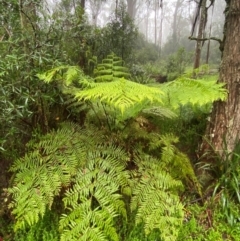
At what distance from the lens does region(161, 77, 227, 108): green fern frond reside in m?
1.95

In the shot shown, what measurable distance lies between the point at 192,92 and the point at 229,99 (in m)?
0.57

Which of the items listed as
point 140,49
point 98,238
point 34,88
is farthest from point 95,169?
point 140,49

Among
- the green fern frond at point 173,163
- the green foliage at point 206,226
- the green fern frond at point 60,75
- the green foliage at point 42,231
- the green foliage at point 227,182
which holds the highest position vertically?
the green fern frond at point 60,75

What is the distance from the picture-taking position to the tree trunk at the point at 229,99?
7.54 ft

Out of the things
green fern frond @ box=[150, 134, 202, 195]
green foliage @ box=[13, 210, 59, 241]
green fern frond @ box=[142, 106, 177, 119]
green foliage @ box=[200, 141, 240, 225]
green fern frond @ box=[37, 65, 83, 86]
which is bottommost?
green foliage @ box=[13, 210, 59, 241]

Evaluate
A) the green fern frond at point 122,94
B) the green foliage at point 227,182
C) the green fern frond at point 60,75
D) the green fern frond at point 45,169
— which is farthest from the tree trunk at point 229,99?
the green fern frond at point 60,75

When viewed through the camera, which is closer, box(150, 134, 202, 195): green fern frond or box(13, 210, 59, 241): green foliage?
box(13, 210, 59, 241): green foliage

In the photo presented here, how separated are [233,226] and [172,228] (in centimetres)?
78

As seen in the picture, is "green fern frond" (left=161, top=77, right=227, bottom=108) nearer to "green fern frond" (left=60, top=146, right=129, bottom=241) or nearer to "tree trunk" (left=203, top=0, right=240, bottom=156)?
"tree trunk" (left=203, top=0, right=240, bottom=156)

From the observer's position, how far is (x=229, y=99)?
7.82ft

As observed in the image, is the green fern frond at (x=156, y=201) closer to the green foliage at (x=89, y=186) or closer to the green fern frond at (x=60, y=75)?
the green foliage at (x=89, y=186)

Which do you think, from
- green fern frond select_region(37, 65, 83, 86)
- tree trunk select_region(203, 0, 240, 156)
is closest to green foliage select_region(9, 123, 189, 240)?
green fern frond select_region(37, 65, 83, 86)

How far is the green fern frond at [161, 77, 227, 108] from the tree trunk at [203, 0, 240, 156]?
0.65ft

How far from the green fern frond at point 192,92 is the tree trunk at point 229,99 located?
198 millimetres
